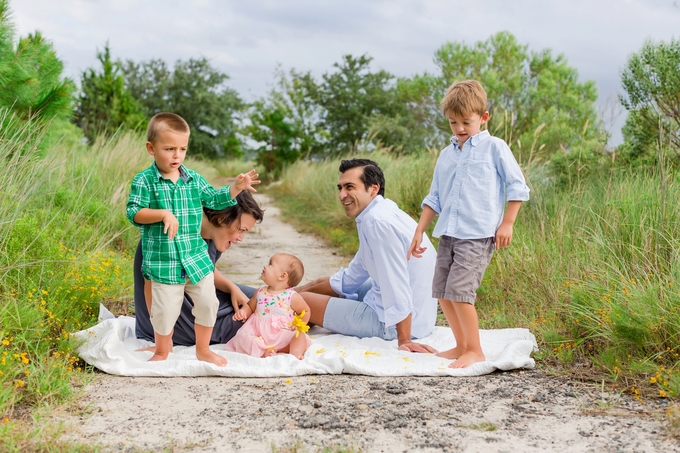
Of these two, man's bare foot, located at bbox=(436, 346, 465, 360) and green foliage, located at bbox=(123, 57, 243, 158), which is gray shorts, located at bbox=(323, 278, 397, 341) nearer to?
man's bare foot, located at bbox=(436, 346, 465, 360)

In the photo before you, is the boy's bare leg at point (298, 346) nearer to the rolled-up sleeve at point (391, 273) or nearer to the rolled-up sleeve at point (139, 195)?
the rolled-up sleeve at point (391, 273)

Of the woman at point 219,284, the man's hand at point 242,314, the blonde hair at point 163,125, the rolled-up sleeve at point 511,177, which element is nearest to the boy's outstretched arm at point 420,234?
the rolled-up sleeve at point 511,177

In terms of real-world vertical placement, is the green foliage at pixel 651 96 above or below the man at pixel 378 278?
above

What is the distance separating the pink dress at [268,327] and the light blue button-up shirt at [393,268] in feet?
1.69

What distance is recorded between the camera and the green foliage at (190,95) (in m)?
33.8

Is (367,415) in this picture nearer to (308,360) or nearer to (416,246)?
(308,360)

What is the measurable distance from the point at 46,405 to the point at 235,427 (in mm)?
816

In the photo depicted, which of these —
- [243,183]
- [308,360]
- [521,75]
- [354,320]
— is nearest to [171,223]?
[243,183]

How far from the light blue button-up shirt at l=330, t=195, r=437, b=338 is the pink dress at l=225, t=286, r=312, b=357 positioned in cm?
52

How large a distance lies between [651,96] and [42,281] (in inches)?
235

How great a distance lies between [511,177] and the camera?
11.1ft

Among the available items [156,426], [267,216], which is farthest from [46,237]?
[267,216]

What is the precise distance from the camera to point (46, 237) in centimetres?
435

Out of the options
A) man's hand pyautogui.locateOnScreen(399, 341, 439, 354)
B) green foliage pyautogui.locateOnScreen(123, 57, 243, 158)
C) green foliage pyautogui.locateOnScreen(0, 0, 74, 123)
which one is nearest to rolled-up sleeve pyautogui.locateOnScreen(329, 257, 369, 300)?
man's hand pyautogui.locateOnScreen(399, 341, 439, 354)
